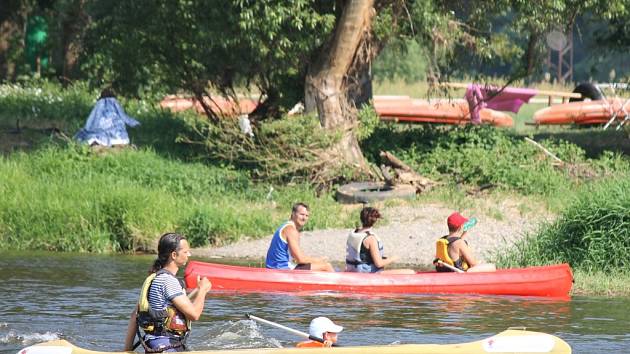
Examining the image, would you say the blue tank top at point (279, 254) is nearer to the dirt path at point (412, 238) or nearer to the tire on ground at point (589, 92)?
the dirt path at point (412, 238)

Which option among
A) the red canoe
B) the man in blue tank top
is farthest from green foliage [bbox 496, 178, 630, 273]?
the man in blue tank top

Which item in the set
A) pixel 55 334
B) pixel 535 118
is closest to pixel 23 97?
pixel 535 118

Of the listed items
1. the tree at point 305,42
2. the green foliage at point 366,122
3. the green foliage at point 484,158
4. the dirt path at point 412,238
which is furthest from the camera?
the green foliage at point 366,122

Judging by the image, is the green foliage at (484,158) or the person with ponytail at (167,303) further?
the green foliage at (484,158)

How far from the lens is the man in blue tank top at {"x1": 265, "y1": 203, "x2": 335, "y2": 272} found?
16.7 metres

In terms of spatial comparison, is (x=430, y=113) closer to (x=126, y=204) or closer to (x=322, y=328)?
(x=126, y=204)

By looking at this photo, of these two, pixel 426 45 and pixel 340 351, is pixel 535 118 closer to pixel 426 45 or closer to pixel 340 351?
pixel 426 45

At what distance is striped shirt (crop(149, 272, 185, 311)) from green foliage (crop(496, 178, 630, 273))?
842 centimetres

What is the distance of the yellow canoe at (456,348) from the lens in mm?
10875

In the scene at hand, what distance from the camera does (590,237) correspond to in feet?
58.3

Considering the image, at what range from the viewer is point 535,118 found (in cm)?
3512

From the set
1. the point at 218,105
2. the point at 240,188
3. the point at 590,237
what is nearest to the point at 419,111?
the point at 218,105

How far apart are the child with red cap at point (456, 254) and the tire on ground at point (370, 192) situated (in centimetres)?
623

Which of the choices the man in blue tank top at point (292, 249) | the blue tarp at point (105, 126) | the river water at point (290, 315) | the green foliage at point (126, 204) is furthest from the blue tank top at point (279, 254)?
the blue tarp at point (105, 126)
